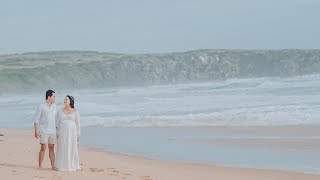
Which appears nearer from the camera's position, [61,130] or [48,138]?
[61,130]

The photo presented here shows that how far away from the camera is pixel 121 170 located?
11398 mm

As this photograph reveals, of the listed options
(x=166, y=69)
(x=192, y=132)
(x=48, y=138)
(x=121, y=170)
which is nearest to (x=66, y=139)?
(x=48, y=138)

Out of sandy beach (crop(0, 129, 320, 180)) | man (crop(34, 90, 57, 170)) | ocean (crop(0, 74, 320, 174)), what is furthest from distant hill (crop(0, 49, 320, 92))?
man (crop(34, 90, 57, 170))

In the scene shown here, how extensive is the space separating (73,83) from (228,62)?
25292 millimetres

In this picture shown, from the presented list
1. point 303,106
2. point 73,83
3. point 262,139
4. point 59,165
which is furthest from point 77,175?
point 73,83

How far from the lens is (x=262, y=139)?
16453 millimetres

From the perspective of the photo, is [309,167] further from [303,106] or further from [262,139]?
[303,106]

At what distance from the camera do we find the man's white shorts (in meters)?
10.6

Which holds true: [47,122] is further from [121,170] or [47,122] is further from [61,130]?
[121,170]

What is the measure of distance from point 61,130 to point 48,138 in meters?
0.32

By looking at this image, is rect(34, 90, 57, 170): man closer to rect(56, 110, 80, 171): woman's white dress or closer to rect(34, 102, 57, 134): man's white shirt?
rect(34, 102, 57, 134): man's white shirt

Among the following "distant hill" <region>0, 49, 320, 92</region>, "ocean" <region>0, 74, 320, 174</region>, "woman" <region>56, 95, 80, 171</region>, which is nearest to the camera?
"woman" <region>56, 95, 80, 171</region>

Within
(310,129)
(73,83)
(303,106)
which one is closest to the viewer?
(310,129)

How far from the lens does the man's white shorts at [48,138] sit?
34.8 feet
